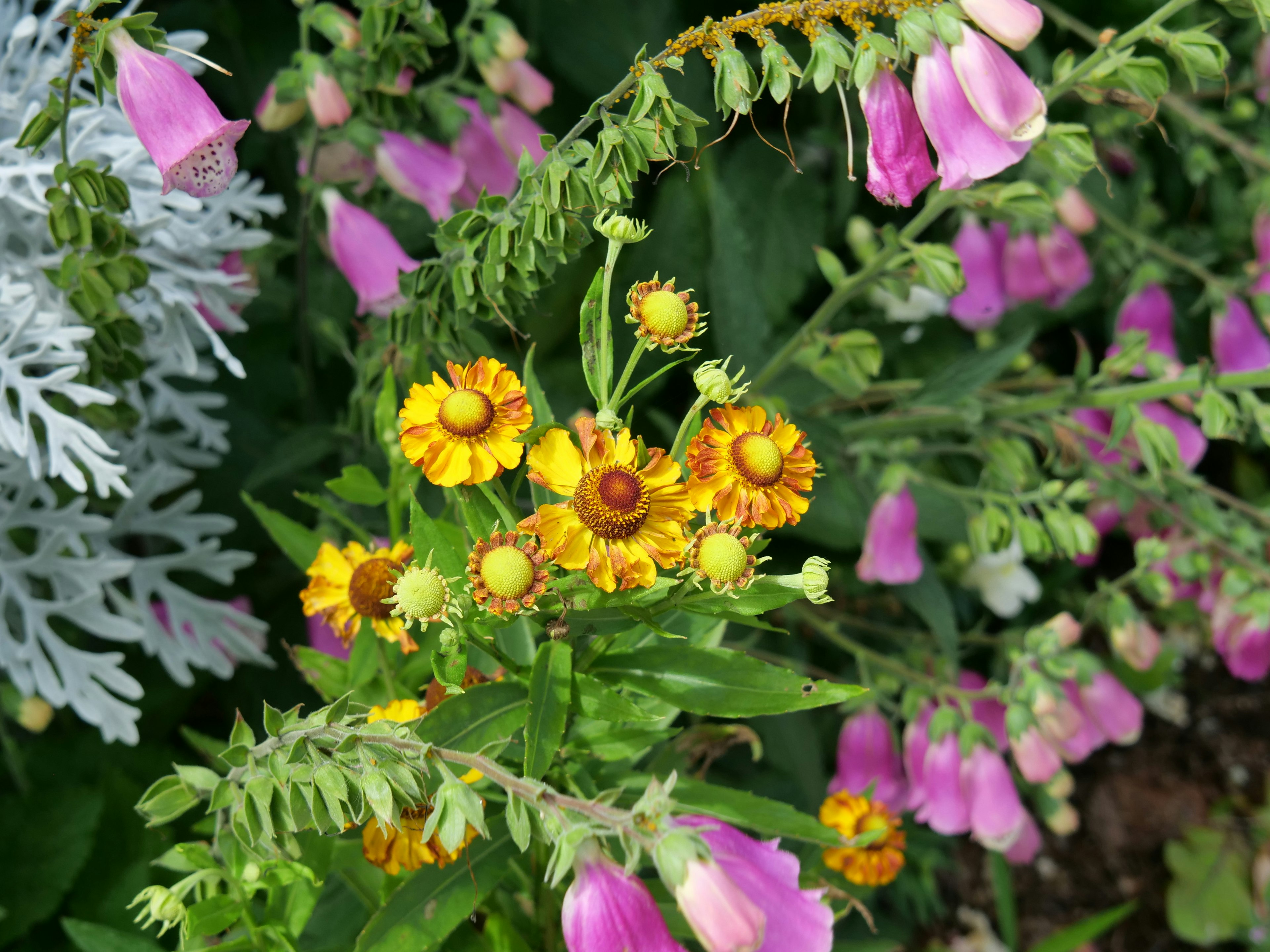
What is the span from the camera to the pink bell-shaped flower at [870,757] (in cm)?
98

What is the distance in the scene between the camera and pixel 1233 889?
1.29 meters

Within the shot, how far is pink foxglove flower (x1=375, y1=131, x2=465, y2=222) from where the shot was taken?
78cm

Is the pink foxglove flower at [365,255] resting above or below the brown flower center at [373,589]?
above

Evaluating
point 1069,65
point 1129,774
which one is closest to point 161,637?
point 1069,65

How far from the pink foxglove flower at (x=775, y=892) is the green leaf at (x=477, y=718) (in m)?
0.10

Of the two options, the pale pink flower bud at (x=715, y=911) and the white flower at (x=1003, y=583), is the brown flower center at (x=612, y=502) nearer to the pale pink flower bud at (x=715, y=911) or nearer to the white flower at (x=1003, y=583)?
the pale pink flower bud at (x=715, y=911)

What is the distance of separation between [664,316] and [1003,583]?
82 centimetres

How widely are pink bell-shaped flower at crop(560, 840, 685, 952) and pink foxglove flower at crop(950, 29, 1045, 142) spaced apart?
411mm

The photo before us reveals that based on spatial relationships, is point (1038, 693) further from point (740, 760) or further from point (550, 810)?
point (550, 810)

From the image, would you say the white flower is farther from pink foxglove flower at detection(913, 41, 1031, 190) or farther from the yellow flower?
the yellow flower

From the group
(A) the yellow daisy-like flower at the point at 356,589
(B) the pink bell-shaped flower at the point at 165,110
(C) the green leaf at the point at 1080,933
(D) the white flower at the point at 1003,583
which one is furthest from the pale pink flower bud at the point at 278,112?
(C) the green leaf at the point at 1080,933

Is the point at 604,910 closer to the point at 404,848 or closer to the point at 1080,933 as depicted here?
the point at 404,848

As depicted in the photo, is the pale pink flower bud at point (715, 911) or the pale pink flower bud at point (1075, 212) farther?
the pale pink flower bud at point (1075, 212)

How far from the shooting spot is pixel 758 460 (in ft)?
1.46
